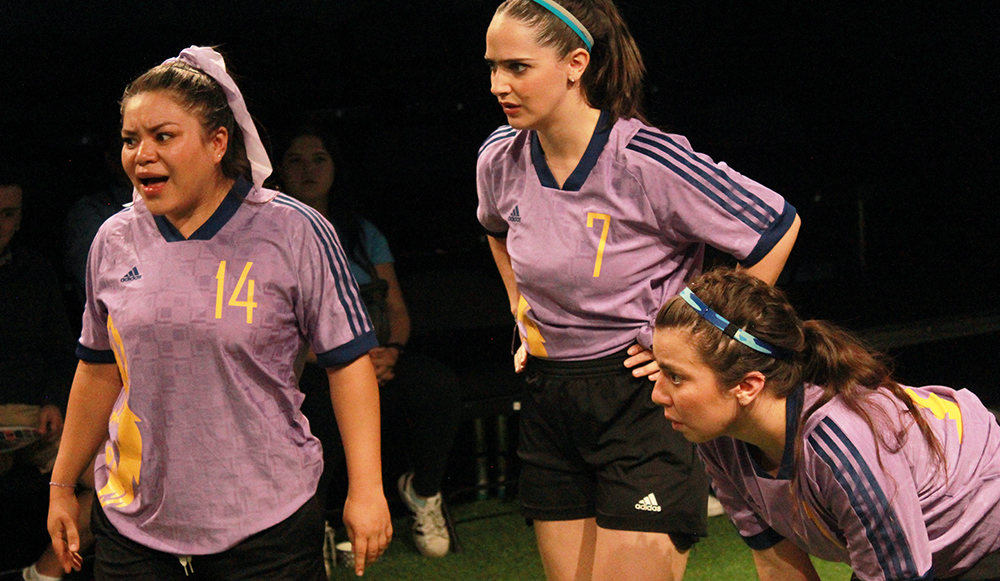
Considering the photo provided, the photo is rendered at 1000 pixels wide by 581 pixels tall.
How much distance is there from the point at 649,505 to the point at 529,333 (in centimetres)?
44

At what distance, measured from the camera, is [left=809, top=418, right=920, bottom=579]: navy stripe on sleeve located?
1.66 m

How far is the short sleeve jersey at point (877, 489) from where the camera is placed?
1.67m

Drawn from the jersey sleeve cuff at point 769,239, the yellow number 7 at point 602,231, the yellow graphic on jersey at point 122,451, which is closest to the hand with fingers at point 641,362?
the yellow number 7 at point 602,231

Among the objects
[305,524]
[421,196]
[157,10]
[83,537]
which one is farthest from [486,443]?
[305,524]

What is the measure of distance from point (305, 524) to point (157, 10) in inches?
92.7

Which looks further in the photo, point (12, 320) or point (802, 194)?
point (802, 194)

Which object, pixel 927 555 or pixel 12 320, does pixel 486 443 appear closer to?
pixel 12 320

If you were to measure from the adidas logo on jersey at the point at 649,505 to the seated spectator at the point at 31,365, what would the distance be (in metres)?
1.91

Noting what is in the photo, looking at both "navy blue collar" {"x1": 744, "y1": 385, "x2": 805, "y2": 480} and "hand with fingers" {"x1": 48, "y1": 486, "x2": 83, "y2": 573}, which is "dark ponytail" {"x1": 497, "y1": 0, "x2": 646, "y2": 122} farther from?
"hand with fingers" {"x1": 48, "y1": 486, "x2": 83, "y2": 573}

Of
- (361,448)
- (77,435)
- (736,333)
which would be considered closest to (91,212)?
(77,435)

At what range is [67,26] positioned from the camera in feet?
11.2

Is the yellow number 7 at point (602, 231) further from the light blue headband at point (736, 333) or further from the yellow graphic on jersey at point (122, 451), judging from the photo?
the yellow graphic on jersey at point (122, 451)

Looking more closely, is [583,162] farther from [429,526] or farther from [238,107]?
[429,526]

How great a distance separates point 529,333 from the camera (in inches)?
87.0
